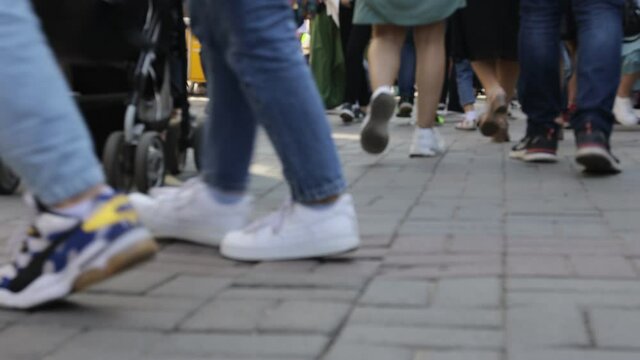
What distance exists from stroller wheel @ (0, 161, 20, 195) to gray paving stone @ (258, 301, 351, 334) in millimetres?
2082

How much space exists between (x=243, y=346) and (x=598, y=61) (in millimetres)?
3141

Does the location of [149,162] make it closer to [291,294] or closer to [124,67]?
[124,67]

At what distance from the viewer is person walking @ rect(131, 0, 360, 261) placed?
2.68 meters

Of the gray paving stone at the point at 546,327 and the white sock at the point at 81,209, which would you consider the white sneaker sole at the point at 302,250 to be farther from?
the white sock at the point at 81,209

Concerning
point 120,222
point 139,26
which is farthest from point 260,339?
point 139,26

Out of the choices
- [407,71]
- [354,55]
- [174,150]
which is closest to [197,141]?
[174,150]

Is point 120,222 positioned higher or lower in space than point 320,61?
higher

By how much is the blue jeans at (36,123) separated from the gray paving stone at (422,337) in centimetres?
58

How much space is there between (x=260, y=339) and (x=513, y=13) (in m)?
4.17

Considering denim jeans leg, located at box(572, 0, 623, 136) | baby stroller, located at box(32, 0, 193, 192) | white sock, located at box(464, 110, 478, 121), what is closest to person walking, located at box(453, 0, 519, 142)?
denim jeans leg, located at box(572, 0, 623, 136)

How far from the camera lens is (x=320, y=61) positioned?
998 cm

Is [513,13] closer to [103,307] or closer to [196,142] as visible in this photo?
[196,142]

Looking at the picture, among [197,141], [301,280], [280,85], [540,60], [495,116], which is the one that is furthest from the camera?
[495,116]

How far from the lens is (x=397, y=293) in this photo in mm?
2404
